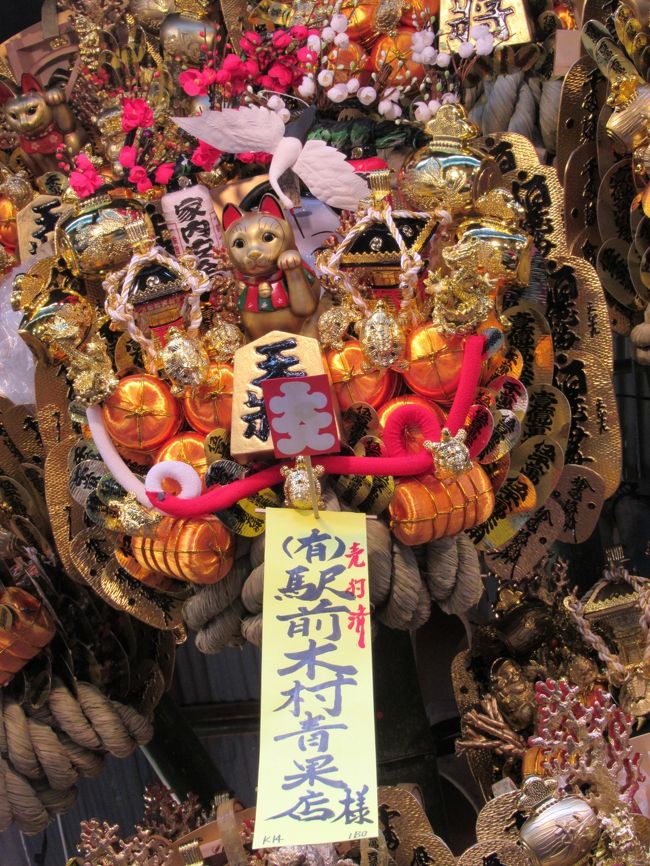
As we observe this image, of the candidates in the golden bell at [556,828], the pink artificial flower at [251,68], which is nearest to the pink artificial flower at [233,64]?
the pink artificial flower at [251,68]

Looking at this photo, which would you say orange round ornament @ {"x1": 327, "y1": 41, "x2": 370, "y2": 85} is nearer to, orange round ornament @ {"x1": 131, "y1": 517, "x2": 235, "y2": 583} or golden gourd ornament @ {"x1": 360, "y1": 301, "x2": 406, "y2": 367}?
golden gourd ornament @ {"x1": 360, "y1": 301, "x2": 406, "y2": 367}

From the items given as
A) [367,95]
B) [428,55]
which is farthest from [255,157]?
[428,55]

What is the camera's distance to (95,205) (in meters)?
1.50

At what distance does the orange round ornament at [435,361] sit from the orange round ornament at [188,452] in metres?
0.27

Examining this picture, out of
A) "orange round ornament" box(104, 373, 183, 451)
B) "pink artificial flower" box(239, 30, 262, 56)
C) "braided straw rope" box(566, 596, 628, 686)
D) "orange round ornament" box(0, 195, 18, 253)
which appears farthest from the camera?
"orange round ornament" box(0, 195, 18, 253)

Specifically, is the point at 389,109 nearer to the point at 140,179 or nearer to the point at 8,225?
the point at 140,179

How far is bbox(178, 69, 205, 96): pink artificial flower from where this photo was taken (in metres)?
1.59

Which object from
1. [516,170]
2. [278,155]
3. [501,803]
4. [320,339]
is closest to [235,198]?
[278,155]

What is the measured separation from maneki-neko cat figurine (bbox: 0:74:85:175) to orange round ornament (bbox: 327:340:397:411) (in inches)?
29.5

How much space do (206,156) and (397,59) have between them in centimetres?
30

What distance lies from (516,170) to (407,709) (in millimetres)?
761

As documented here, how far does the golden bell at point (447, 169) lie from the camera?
1412mm

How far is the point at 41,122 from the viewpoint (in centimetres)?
188

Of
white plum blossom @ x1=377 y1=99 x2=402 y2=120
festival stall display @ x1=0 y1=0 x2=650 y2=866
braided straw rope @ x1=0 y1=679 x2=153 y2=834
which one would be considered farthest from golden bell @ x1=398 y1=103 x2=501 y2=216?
braided straw rope @ x1=0 y1=679 x2=153 y2=834
